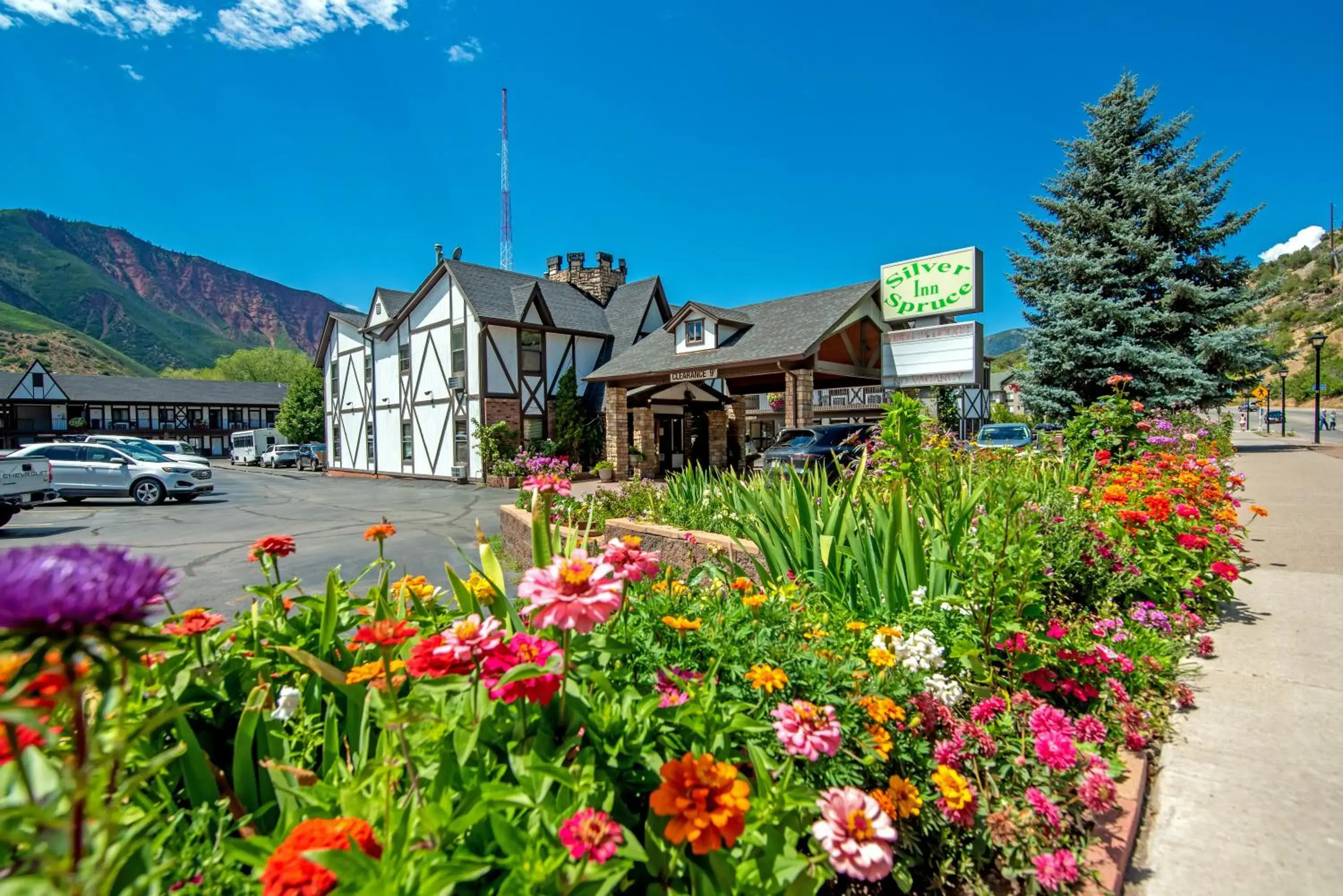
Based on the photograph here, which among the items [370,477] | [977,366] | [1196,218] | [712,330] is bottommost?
[370,477]

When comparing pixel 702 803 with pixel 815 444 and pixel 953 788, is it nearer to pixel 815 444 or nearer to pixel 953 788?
pixel 953 788

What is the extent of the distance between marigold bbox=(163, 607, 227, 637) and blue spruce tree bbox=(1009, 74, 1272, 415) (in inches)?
780

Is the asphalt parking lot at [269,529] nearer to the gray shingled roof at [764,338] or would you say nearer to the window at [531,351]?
the window at [531,351]

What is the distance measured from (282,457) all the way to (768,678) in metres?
41.4

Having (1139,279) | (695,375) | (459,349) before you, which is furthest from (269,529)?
(1139,279)

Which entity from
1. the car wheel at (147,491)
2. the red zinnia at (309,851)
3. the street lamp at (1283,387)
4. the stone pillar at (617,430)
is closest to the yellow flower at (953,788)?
the red zinnia at (309,851)

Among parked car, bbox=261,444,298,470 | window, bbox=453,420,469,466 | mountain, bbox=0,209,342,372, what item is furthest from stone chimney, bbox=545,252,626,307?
mountain, bbox=0,209,342,372

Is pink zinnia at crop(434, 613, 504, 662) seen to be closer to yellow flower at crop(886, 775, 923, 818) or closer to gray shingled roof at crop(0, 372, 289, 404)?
yellow flower at crop(886, 775, 923, 818)

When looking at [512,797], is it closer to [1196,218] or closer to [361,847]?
[361,847]

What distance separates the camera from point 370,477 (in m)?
25.9

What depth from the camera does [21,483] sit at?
12.5m

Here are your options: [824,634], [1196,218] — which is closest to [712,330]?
[1196,218]

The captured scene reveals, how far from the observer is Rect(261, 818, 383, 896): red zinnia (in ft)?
3.05

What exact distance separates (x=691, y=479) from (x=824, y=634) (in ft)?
13.9
